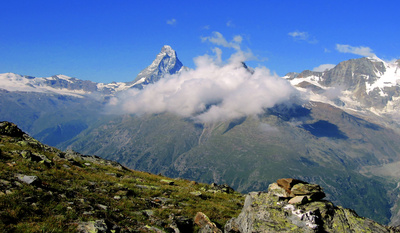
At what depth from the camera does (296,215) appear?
64.4 feet

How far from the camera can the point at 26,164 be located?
2753 centimetres

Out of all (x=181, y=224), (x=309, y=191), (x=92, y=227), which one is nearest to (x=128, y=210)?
(x=181, y=224)

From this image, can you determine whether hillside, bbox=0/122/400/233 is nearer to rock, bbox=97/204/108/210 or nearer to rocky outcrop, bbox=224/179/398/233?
rocky outcrop, bbox=224/179/398/233

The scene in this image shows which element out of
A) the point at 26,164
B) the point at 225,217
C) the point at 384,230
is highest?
the point at 384,230

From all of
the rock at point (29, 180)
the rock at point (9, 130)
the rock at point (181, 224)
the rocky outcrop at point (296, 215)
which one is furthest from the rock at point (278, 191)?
the rock at point (9, 130)

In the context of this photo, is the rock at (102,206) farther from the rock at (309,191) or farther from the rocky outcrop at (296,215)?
the rock at (309,191)

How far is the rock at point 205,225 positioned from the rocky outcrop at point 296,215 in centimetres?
105

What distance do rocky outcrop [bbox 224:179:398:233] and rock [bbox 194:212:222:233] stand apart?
41.3 inches

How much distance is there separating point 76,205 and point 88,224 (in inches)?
149

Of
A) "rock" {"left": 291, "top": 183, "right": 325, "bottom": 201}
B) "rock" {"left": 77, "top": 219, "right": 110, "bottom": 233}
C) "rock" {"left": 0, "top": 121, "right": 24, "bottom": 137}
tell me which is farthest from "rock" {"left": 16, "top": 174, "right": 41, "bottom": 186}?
"rock" {"left": 0, "top": 121, "right": 24, "bottom": 137}

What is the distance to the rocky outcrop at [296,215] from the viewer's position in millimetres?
18656

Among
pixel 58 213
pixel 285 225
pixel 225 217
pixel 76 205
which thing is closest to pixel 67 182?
pixel 76 205

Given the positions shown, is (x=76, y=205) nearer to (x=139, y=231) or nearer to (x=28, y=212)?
(x=28, y=212)

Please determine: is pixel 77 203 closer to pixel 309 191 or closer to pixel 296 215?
pixel 296 215
